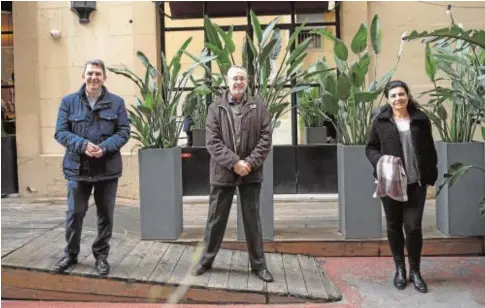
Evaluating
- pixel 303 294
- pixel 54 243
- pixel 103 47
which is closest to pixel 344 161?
pixel 303 294

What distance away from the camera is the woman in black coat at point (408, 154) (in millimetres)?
4617

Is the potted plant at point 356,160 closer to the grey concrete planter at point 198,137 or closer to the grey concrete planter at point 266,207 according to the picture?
the grey concrete planter at point 266,207

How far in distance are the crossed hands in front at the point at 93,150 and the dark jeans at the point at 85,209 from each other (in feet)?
0.88

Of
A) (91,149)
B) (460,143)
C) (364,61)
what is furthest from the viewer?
(460,143)

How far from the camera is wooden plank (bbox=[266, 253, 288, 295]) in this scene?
4602mm

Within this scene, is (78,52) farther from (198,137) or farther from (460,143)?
(460,143)

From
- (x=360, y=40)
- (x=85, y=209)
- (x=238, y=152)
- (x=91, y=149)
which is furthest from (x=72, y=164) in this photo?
(x=360, y=40)

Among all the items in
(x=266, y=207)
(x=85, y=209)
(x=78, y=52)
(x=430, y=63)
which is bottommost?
(x=266, y=207)

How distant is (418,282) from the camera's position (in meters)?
4.77

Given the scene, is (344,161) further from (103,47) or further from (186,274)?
(103,47)

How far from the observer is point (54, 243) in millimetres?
5617

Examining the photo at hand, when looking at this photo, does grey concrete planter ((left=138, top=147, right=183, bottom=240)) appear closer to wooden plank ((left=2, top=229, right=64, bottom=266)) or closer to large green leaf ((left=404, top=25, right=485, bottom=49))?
wooden plank ((left=2, top=229, right=64, bottom=266))

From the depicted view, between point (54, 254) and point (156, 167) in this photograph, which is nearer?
point (54, 254)

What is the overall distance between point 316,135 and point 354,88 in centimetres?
326
